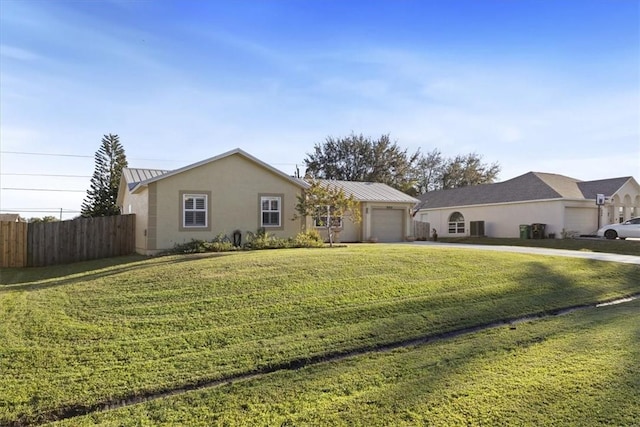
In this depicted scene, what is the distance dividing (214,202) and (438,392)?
42.2 feet

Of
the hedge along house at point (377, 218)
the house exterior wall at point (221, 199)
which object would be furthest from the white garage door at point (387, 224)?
the house exterior wall at point (221, 199)

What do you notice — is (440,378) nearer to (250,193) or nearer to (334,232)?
(250,193)

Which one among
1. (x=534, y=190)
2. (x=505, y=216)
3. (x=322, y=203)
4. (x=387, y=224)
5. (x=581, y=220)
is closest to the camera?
(x=322, y=203)

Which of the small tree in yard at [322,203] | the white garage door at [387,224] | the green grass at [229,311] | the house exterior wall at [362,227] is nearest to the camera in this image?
the green grass at [229,311]

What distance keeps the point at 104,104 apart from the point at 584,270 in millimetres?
18477

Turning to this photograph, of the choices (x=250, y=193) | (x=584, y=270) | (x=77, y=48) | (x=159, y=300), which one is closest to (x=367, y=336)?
(x=159, y=300)

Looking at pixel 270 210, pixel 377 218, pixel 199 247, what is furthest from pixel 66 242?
pixel 377 218

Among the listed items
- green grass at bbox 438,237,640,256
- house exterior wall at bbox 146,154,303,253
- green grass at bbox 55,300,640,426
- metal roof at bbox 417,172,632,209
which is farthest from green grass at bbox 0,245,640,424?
metal roof at bbox 417,172,632,209

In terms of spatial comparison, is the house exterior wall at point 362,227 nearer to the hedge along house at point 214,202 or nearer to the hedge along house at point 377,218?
the hedge along house at point 377,218

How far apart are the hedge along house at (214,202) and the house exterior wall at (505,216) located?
16.7m

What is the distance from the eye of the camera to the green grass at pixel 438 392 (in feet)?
11.6

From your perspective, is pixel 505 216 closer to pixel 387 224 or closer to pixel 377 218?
pixel 387 224

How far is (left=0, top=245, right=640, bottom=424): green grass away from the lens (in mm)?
4559

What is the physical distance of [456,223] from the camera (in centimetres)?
3112
